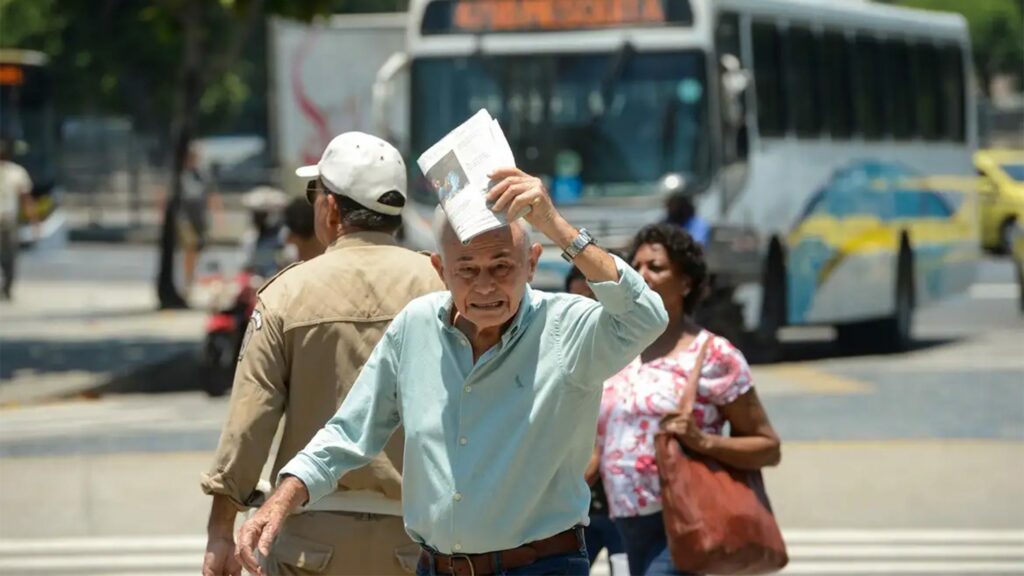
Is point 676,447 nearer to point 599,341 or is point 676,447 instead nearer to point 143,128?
point 599,341

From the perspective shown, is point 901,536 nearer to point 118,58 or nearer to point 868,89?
point 868,89

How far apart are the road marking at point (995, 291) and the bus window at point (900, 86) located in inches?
234

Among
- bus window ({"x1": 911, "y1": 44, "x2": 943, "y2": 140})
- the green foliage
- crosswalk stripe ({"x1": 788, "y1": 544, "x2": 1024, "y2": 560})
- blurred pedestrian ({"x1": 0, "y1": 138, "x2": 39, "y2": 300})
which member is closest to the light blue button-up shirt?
crosswalk stripe ({"x1": 788, "y1": 544, "x2": 1024, "y2": 560})

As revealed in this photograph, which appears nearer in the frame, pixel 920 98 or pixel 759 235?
pixel 759 235

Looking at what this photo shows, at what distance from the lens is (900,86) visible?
2173 cm

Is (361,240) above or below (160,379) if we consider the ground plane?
above

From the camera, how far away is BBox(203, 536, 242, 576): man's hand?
5.03 meters

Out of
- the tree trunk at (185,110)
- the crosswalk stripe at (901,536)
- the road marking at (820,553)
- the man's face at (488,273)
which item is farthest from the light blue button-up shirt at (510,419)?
the tree trunk at (185,110)

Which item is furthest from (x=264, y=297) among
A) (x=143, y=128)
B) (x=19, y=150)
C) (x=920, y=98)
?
(x=143, y=128)

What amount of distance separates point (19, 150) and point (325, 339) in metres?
31.0

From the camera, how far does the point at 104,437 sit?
1460cm

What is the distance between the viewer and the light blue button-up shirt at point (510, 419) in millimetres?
4418

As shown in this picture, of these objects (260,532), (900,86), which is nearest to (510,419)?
(260,532)

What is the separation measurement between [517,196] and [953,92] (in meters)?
19.5
